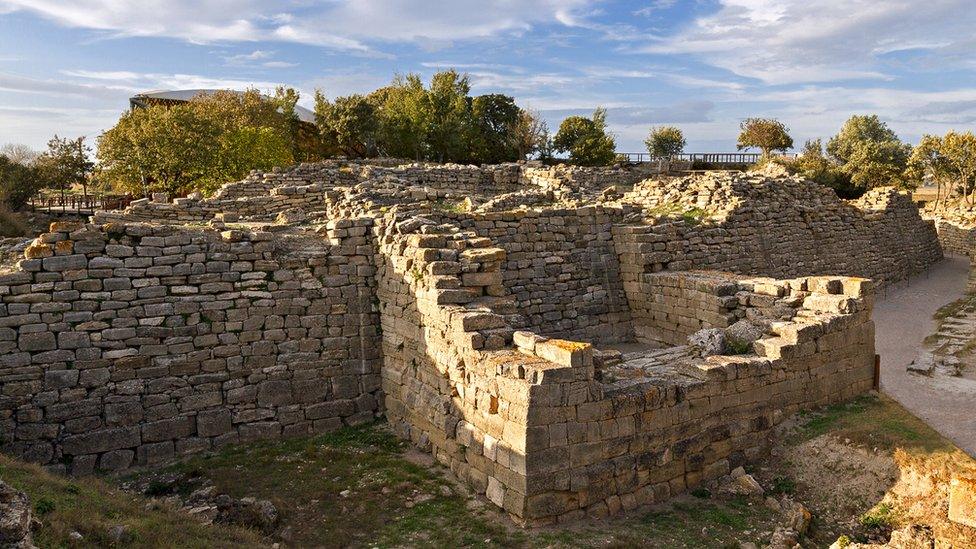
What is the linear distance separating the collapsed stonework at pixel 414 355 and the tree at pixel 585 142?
3122cm

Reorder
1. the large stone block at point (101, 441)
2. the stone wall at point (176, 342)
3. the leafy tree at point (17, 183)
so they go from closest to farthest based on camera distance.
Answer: the stone wall at point (176, 342) < the large stone block at point (101, 441) < the leafy tree at point (17, 183)

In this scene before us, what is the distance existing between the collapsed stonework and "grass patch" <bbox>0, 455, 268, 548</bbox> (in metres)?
2.00

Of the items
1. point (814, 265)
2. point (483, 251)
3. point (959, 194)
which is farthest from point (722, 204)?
point (959, 194)

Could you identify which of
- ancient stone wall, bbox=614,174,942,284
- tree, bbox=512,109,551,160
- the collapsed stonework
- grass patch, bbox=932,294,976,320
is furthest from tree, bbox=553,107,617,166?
the collapsed stonework

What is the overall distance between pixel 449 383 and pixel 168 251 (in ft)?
16.0

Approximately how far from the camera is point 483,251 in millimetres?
11023

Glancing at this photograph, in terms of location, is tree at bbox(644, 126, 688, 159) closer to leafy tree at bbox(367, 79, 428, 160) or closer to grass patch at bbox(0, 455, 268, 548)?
leafy tree at bbox(367, 79, 428, 160)

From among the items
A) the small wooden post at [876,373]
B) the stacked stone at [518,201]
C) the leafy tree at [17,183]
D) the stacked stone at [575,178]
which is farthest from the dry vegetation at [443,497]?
the leafy tree at [17,183]

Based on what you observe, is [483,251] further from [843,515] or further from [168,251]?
[843,515]

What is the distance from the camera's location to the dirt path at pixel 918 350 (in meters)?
10.9

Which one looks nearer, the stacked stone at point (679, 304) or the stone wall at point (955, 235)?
the stacked stone at point (679, 304)

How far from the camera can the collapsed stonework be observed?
8.58 meters

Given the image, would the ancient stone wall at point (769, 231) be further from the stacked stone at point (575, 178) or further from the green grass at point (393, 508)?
the green grass at point (393, 508)

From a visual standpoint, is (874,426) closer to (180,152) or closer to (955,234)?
(180,152)
